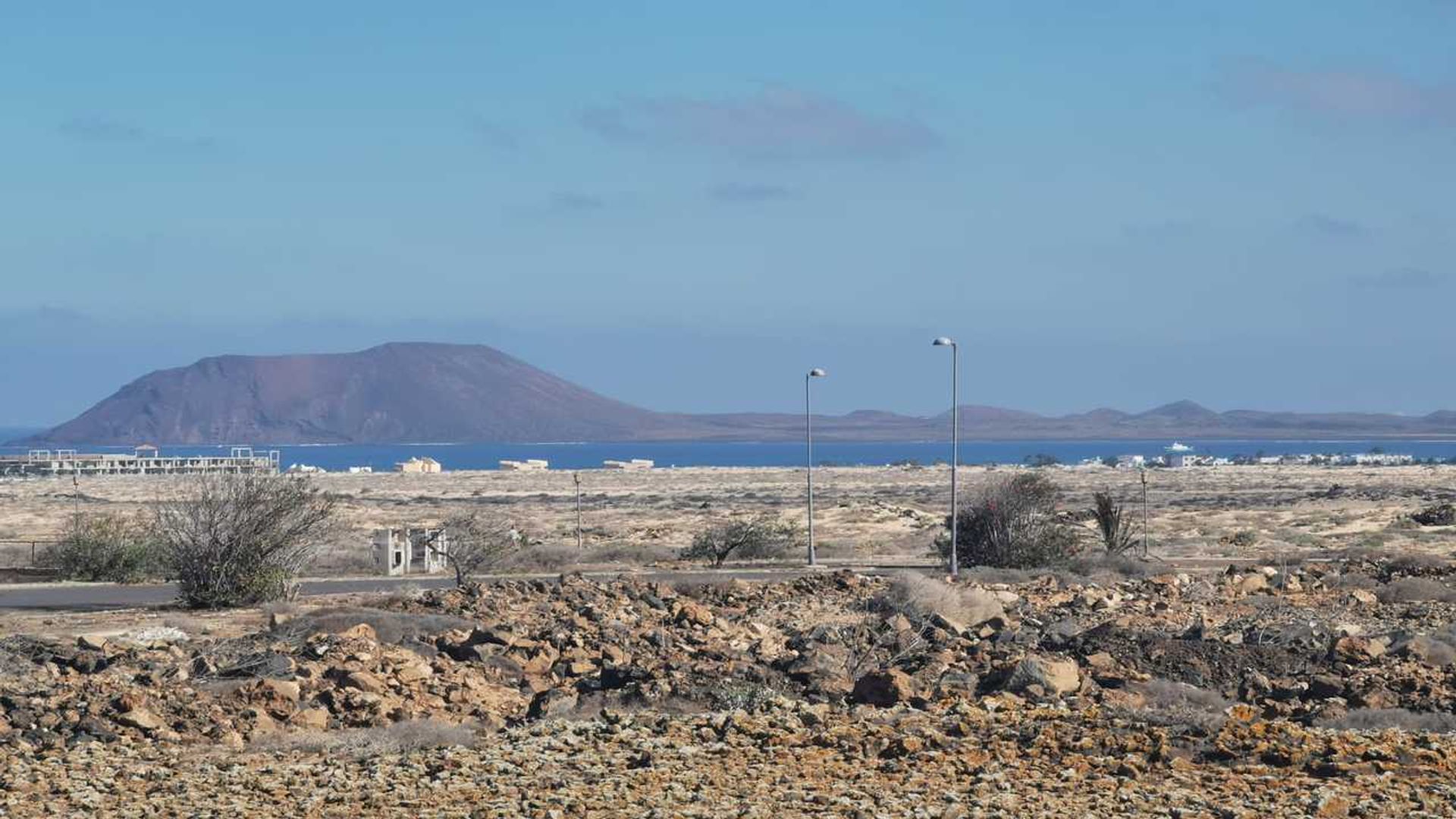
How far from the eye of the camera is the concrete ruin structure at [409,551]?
41.6 m

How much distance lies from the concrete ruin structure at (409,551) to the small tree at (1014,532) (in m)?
11.4

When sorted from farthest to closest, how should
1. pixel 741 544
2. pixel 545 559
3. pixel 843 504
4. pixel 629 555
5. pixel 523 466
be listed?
pixel 523 466 < pixel 843 504 < pixel 629 555 < pixel 741 544 < pixel 545 559

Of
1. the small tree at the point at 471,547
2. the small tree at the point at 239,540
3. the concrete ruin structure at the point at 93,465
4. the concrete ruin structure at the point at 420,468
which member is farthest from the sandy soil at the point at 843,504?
the concrete ruin structure at the point at 93,465

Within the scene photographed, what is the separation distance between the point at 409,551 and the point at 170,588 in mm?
5993

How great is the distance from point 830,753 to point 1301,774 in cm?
394

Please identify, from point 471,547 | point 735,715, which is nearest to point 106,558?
point 471,547

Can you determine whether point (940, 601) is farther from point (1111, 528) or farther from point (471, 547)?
point (1111, 528)

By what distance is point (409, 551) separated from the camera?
42.1m

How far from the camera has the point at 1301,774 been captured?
49.4ft

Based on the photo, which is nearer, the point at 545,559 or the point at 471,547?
the point at 471,547

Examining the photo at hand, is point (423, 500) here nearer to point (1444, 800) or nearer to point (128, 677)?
point (128, 677)

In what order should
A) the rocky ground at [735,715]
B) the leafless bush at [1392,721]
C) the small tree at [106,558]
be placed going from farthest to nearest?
the small tree at [106,558], the leafless bush at [1392,721], the rocky ground at [735,715]

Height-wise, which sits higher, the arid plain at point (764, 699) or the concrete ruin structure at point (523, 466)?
the arid plain at point (764, 699)

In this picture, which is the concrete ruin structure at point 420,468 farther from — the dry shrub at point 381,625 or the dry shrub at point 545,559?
the dry shrub at point 381,625
